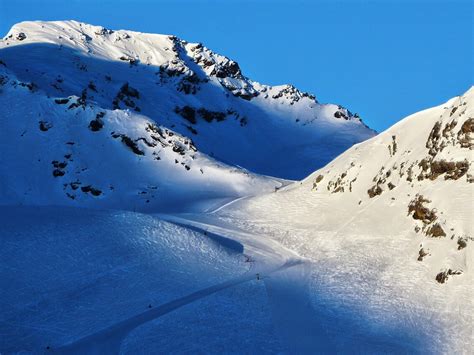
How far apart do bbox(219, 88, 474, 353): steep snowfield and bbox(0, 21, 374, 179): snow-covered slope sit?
122 feet

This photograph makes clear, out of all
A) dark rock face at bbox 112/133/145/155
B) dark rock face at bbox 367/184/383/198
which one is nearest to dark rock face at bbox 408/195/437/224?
dark rock face at bbox 367/184/383/198

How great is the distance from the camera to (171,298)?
2720 cm

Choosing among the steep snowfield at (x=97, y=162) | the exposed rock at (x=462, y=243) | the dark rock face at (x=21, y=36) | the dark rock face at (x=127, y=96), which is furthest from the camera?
the dark rock face at (x=21, y=36)

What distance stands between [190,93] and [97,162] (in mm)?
49886

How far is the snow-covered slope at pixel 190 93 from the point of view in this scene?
89156mm

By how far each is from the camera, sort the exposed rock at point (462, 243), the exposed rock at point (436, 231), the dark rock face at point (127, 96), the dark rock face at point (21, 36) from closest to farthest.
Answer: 1. the exposed rock at point (462, 243)
2. the exposed rock at point (436, 231)
3. the dark rock face at point (127, 96)
4. the dark rock face at point (21, 36)

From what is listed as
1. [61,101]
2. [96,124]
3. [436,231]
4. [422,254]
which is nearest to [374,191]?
[436,231]

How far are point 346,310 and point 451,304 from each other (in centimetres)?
451

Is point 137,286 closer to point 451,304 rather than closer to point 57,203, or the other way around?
point 451,304

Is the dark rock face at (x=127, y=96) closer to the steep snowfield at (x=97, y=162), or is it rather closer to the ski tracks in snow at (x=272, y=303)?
the steep snowfield at (x=97, y=162)

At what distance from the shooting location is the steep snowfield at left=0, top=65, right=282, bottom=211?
5334 cm

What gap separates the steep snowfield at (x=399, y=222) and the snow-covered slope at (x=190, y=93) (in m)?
37.3

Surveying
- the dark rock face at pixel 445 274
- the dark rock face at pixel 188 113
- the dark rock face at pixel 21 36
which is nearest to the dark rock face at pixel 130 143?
the dark rock face at pixel 188 113

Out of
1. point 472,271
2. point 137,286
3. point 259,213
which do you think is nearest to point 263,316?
point 137,286
